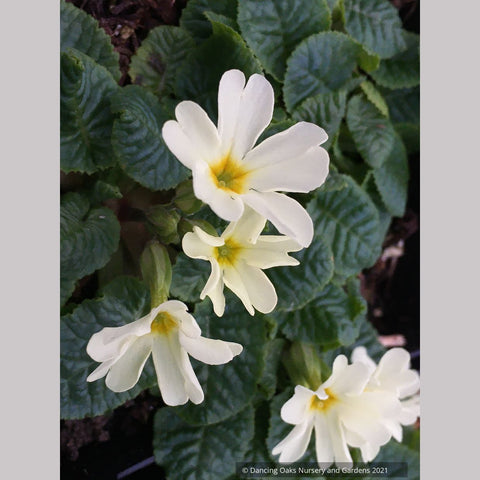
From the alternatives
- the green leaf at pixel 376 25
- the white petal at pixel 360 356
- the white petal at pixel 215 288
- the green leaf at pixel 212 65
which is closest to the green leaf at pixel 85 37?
the green leaf at pixel 212 65

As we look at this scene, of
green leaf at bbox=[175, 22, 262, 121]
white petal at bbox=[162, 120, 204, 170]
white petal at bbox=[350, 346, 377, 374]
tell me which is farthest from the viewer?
white petal at bbox=[350, 346, 377, 374]

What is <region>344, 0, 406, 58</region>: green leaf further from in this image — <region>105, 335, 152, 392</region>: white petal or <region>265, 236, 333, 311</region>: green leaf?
<region>105, 335, 152, 392</region>: white petal

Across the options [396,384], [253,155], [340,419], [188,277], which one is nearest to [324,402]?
[340,419]

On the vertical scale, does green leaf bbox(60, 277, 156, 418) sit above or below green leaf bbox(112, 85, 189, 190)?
below

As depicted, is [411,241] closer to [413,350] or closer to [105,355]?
[413,350]

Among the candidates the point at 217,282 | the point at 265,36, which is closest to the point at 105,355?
the point at 217,282

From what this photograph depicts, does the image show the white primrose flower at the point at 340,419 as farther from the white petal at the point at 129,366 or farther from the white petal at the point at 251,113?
the white petal at the point at 251,113

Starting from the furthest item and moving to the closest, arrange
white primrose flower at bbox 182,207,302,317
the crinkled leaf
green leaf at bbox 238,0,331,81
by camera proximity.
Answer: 1. the crinkled leaf
2. green leaf at bbox 238,0,331,81
3. white primrose flower at bbox 182,207,302,317

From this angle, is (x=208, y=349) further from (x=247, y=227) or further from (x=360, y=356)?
(x=360, y=356)

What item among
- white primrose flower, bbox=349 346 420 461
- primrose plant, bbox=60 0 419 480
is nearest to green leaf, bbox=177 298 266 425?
primrose plant, bbox=60 0 419 480
